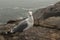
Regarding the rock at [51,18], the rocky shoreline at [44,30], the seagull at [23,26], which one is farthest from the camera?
the rock at [51,18]

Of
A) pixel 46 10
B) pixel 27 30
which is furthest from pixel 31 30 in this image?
pixel 46 10

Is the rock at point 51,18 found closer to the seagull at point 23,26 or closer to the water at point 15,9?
the seagull at point 23,26

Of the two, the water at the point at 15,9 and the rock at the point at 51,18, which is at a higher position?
the rock at the point at 51,18

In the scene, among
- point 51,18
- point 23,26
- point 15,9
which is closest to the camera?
point 23,26

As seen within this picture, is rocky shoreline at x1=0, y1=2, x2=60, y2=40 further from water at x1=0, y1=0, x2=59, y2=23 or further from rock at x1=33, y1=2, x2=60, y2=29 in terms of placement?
water at x1=0, y1=0, x2=59, y2=23

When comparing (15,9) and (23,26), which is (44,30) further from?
(15,9)

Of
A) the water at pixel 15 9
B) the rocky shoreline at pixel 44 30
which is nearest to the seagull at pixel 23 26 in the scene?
the rocky shoreline at pixel 44 30

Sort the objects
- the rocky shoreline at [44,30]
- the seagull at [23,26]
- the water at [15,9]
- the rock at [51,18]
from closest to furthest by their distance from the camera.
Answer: the rocky shoreline at [44,30]
the seagull at [23,26]
the rock at [51,18]
the water at [15,9]

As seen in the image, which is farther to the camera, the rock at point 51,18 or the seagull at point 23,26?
the rock at point 51,18

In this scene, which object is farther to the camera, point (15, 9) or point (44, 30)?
point (15, 9)

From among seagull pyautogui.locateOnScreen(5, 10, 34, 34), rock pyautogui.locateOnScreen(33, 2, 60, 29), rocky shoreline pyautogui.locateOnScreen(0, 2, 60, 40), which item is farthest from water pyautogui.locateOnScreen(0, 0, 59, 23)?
seagull pyautogui.locateOnScreen(5, 10, 34, 34)

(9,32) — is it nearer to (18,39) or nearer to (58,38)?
(18,39)

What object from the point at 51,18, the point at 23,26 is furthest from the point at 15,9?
the point at 23,26

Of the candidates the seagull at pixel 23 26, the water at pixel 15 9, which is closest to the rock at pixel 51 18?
the seagull at pixel 23 26
